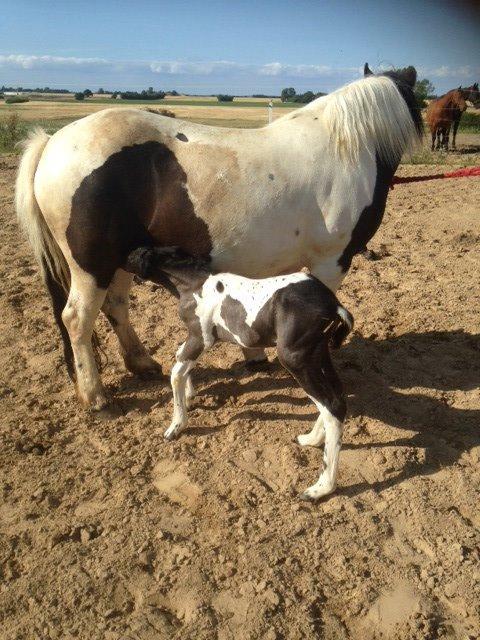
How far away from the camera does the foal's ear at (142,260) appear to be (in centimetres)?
337

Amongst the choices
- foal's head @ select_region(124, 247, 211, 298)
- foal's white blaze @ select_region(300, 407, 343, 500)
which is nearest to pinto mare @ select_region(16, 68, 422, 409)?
foal's head @ select_region(124, 247, 211, 298)

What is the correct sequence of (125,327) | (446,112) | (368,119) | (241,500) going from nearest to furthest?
(241,500) < (368,119) < (125,327) < (446,112)

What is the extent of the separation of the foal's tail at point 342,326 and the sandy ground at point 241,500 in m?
0.79

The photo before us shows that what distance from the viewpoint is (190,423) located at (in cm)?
369

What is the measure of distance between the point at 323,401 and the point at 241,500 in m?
0.72

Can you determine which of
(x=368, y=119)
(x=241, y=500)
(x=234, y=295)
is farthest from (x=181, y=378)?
(x=368, y=119)

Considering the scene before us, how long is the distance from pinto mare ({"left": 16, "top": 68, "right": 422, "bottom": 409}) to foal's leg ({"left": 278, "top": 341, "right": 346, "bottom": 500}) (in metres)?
0.94

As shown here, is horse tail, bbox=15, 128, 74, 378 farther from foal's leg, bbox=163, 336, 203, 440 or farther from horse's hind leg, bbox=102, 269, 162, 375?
foal's leg, bbox=163, 336, 203, 440

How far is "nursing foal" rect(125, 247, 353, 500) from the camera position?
9.58 feet

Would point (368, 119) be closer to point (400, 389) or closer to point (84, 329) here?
point (400, 389)

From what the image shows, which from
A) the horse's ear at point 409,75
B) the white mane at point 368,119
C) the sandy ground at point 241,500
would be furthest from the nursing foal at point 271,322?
the horse's ear at point 409,75

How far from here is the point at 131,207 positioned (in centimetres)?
337

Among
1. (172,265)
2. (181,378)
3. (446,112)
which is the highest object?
(446,112)

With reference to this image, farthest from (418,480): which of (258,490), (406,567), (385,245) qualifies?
(385,245)
